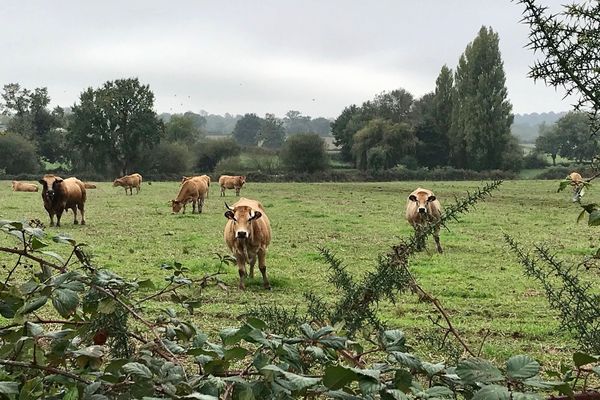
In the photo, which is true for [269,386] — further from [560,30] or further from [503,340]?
[503,340]

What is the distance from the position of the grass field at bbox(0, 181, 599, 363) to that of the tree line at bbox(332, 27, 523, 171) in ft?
101

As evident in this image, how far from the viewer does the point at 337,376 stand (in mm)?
1141

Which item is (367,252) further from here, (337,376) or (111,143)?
(111,143)

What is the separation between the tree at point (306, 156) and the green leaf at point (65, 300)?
195 ft

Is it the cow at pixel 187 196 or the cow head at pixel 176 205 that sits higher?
the cow at pixel 187 196

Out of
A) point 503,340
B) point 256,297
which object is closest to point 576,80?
point 503,340

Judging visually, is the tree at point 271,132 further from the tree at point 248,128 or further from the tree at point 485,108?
the tree at point 485,108

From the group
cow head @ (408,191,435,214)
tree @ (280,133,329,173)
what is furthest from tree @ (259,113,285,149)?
cow head @ (408,191,435,214)

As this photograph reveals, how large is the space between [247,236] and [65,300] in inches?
344

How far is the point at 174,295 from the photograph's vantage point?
2.14 m

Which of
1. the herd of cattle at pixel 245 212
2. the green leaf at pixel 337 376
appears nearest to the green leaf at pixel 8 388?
the green leaf at pixel 337 376

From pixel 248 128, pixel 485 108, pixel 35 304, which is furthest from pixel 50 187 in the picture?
pixel 248 128

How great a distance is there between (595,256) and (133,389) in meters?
1.45

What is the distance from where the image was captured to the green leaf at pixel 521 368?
1167 millimetres
